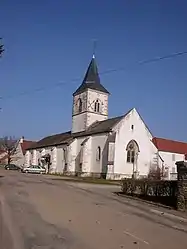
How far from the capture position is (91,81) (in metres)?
66.9

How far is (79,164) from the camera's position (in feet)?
198

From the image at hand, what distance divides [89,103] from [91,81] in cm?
523

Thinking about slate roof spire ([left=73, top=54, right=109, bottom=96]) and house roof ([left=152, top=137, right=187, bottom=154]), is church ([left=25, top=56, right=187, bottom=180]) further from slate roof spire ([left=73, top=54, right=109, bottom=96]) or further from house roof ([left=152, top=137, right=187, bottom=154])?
A: house roof ([left=152, top=137, right=187, bottom=154])

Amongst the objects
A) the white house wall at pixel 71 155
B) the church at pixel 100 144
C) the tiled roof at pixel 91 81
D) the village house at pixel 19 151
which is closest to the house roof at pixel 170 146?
the church at pixel 100 144

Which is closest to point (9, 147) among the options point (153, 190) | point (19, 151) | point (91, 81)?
point (19, 151)

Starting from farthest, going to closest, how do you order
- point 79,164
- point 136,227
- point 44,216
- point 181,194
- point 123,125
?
point 79,164, point 123,125, point 181,194, point 44,216, point 136,227

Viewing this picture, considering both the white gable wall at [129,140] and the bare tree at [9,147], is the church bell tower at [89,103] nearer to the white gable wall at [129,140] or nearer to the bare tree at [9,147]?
the white gable wall at [129,140]

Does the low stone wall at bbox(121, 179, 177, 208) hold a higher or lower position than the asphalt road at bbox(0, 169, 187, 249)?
higher

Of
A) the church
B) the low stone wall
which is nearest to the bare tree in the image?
the church

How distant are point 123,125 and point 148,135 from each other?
5.43 metres

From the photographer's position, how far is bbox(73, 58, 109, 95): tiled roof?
65562 millimetres

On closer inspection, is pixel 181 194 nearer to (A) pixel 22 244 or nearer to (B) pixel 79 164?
(A) pixel 22 244

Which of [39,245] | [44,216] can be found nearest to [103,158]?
[44,216]

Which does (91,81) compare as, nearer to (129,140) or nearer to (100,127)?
(100,127)
